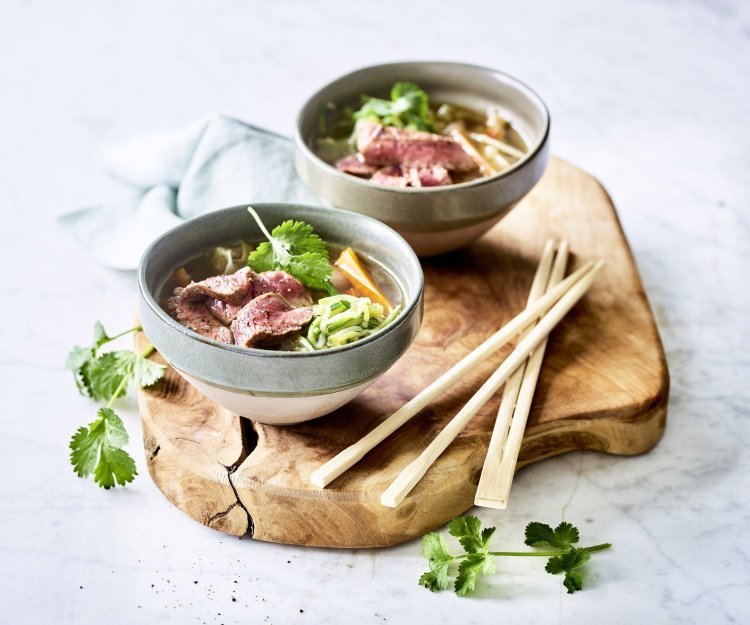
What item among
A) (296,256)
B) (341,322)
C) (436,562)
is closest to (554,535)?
(436,562)

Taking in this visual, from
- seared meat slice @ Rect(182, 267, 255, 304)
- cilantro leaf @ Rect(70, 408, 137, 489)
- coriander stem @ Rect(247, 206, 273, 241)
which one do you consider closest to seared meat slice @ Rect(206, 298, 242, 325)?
seared meat slice @ Rect(182, 267, 255, 304)

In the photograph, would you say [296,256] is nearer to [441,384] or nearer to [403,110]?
[441,384]

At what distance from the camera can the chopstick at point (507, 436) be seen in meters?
2.51

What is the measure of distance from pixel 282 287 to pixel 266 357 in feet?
1.20

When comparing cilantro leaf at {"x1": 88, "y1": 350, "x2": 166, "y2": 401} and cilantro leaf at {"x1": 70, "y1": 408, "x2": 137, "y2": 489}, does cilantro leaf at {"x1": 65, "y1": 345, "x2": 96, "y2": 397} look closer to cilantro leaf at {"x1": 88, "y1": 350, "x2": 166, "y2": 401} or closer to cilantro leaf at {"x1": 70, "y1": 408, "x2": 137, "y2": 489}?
cilantro leaf at {"x1": 88, "y1": 350, "x2": 166, "y2": 401}

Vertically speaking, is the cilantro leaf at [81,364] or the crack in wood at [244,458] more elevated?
the crack in wood at [244,458]

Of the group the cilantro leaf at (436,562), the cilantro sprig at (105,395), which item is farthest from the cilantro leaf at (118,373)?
the cilantro leaf at (436,562)

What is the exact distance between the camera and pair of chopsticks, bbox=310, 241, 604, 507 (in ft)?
8.27

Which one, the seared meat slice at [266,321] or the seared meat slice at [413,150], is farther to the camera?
the seared meat slice at [413,150]

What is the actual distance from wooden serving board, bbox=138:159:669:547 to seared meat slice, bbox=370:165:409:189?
36cm

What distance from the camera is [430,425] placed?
8.98 ft

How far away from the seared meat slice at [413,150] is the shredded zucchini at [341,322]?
839mm

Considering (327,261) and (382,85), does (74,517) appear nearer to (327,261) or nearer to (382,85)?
(327,261)

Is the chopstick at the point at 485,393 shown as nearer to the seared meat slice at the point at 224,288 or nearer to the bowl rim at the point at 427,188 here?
the bowl rim at the point at 427,188
